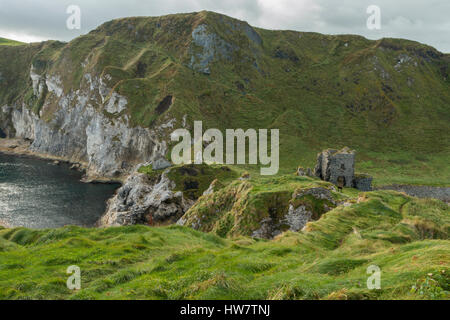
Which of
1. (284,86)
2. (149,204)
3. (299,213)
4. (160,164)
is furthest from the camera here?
(284,86)

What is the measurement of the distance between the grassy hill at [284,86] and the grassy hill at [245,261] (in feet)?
262

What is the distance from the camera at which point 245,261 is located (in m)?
16.3

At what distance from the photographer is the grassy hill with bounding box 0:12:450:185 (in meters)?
127

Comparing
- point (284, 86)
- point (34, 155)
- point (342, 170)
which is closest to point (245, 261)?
point (342, 170)

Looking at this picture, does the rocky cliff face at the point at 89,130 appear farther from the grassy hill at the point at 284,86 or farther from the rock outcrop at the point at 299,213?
the rock outcrop at the point at 299,213

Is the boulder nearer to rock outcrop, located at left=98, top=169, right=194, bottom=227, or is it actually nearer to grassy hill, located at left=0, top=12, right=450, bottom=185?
rock outcrop, located at left=98, top=169, right=194, bottom=227

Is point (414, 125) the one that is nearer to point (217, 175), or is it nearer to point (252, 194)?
point (217, 175)

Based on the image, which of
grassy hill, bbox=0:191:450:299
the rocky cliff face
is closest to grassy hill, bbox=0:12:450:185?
the rocky cliff face

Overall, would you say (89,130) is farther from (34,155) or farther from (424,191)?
(424,191)

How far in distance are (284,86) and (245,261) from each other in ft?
550

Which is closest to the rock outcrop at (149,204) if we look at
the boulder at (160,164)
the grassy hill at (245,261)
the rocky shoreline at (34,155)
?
the boulder at (160,164)

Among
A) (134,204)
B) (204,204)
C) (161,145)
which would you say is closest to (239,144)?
(161,145)

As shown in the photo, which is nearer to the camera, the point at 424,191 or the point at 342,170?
the point at 342,170

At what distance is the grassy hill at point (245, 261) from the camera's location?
10.5 m
